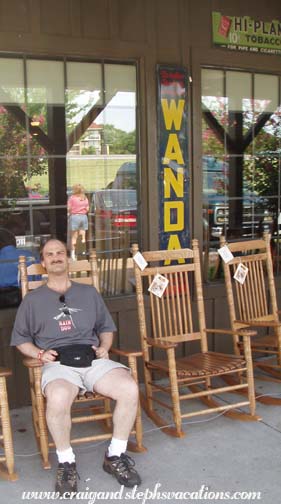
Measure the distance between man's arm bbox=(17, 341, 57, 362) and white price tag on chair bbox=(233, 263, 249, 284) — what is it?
146 centimetres

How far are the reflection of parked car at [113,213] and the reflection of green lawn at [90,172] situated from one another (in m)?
0.07

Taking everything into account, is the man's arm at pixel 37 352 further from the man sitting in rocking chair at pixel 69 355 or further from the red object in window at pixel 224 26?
the red object in window at pixel 224 26

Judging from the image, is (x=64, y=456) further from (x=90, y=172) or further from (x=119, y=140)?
(x=119, y=140)

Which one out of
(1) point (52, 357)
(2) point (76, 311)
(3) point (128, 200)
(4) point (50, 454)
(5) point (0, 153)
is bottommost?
(4) point (50, 454)

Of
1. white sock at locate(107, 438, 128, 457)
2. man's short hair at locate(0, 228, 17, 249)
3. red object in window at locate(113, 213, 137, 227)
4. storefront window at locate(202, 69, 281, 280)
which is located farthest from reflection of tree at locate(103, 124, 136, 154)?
white sock at locate(107, 438, 128, 457)

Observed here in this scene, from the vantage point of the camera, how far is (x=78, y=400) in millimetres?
2654

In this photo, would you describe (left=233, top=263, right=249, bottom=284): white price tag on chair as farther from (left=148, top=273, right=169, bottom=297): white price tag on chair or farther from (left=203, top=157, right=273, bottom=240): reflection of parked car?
(left=148, top=273, right=169, bottom=297): white price tag on chair

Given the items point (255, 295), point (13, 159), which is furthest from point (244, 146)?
point (13, 159)

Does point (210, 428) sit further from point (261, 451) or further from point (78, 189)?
point (78, 189)

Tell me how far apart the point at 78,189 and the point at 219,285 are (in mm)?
1235

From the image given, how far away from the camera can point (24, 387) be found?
3.41m

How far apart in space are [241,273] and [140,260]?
0.77 meters

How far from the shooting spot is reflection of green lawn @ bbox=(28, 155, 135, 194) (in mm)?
3451

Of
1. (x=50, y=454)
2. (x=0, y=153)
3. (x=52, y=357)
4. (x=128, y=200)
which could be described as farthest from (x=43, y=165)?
(x=50, y=454)
